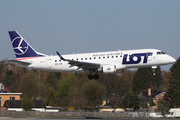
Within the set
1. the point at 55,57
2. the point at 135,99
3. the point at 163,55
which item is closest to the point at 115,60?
the point at 163,55

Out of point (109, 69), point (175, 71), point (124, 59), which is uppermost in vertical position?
point (175, 71)

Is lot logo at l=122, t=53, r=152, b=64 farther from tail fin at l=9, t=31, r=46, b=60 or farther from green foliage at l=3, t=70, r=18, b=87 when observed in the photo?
green foliage at l=3, t=70, r=18, b=87

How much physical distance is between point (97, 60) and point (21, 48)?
1492 cm

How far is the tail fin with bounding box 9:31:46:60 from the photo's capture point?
53625mm

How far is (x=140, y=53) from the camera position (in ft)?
154

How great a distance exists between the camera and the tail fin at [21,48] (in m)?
53.6

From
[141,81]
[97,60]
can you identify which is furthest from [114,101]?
[97,60]

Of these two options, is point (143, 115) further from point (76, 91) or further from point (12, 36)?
point (12, 36)

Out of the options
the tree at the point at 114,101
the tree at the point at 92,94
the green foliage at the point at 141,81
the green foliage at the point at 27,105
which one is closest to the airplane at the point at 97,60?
the green foliage at the point at 27,105

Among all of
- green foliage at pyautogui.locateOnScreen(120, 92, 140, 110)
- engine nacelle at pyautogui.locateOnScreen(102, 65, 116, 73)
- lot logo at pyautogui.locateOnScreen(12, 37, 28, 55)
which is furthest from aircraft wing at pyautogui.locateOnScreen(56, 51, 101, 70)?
green foliage at pyautogui.locateOnScreen(120, 92, 140, 110)

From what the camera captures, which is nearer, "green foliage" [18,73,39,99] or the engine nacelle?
the engine nacelle

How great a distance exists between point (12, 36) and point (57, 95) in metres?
70.4

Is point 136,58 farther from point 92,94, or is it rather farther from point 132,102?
point 132,102

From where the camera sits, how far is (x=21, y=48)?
5441cm
